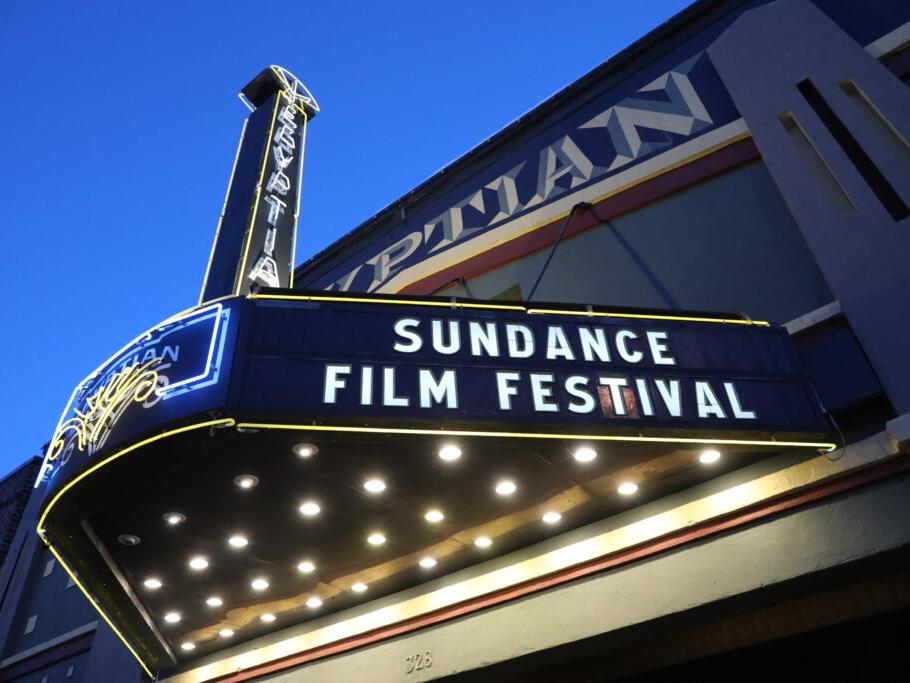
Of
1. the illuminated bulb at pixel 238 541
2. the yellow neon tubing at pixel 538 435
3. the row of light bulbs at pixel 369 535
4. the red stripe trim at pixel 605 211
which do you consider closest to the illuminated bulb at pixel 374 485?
the row of light bulbs at pixel 369 535

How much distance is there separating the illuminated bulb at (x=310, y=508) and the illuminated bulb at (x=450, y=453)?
1.87 m

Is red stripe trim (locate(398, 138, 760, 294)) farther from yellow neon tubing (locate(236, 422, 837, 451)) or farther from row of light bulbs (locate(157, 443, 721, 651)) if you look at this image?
yellow neon tubing (locate(236, 422, 837, 451))

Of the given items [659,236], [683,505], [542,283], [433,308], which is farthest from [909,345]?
[542,283]

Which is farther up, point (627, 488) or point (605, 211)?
point (605, 211)

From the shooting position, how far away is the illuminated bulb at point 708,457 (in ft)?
24.5

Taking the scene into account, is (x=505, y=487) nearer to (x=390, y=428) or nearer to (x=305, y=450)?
(x=390, y=428)

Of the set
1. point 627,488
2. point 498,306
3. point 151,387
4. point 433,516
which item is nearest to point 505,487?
point 433,516

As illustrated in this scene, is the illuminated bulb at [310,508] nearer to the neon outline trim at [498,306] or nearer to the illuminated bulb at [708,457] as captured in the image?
the neon outline trim at [498,306]

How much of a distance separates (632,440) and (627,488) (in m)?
1.73

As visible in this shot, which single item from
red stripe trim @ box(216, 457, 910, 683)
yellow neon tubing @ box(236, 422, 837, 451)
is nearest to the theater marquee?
yellow neon tubing @ box(236, 422, 837, 451)

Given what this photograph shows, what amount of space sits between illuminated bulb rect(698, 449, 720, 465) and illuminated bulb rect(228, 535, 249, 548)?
5.68 metres

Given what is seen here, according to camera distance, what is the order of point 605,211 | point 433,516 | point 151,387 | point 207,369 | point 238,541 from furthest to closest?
point 605,211 < point 238,541 < point 433,516 < point 151,387 < point 207,369

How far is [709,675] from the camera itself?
8969 millimetres

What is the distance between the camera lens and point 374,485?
7.91 m
